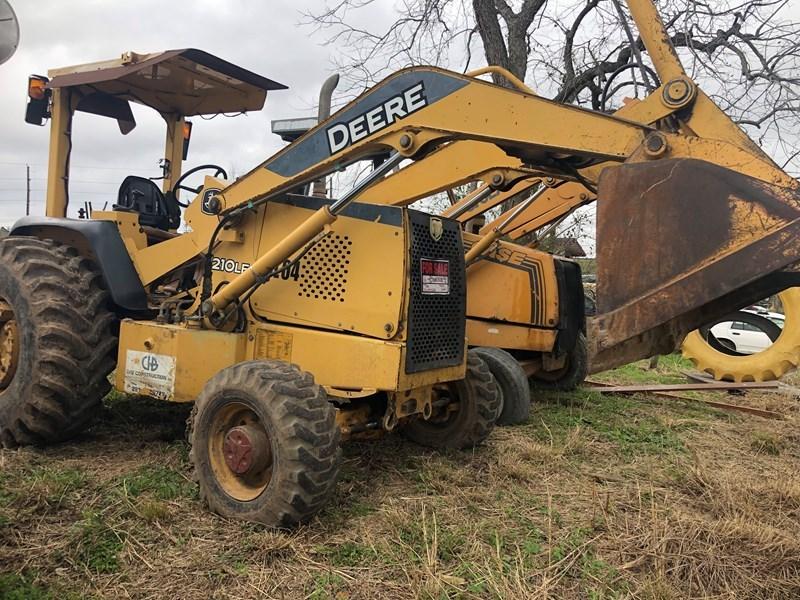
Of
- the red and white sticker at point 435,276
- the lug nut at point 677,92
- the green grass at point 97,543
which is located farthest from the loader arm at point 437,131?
the green grass at point 97,543

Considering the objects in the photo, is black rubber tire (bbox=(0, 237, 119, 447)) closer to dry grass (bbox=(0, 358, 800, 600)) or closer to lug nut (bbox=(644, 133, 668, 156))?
dry grass (bbox=(0, 358, 800, 600))

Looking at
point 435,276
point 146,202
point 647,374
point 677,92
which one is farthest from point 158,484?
point 647,374

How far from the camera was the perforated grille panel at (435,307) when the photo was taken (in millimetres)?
3891

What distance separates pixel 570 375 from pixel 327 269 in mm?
4232

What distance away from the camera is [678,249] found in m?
2.86

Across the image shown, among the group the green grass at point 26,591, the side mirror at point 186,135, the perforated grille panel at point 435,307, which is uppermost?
the side mirror at point 186,135

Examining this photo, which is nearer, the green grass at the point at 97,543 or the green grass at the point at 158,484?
the green grass at the point at 97,543

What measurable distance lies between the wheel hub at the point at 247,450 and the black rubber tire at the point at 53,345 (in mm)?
1516

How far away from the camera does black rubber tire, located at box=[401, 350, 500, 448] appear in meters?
4.65

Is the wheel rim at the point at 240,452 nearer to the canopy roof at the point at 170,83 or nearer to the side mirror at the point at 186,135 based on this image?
the canopy roof at the point at 170,83

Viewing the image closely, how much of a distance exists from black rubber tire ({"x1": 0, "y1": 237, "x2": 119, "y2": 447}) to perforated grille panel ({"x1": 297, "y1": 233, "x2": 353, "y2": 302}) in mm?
1521

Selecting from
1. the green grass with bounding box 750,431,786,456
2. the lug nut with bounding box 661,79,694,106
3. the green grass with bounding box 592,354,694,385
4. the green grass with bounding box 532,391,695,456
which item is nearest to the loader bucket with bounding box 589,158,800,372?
the lug nut with bounding box 661,79,694,106

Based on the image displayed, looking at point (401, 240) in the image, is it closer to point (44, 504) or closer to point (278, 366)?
point (278, 366)

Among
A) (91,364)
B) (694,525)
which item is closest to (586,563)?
(694,525)
